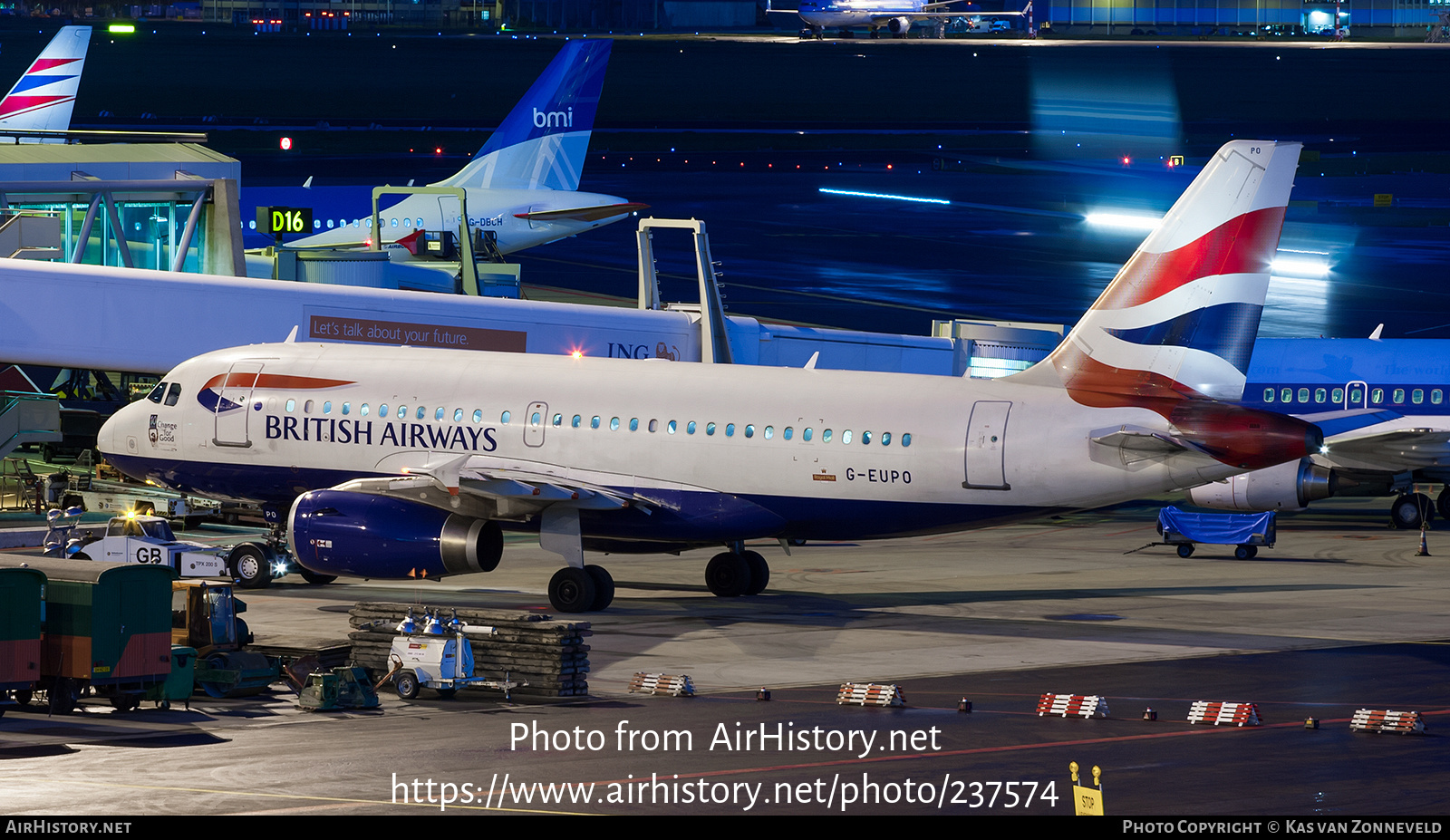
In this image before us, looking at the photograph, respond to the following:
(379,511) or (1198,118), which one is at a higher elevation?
(1198,118)

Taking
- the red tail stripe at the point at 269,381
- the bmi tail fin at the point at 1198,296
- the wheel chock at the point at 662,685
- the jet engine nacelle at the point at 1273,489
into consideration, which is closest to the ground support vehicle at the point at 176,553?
the red tail stripe at the point at 269,381

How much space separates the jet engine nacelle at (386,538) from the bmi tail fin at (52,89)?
41141mm

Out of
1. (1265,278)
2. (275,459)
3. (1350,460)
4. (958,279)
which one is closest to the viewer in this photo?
(1265,278)

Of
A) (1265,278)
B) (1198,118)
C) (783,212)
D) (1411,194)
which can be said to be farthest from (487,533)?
(1198,118)

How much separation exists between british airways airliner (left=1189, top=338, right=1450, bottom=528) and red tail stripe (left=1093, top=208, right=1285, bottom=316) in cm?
1134

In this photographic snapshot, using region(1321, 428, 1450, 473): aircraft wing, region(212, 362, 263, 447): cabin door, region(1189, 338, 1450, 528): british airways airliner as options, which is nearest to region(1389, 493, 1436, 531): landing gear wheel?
region(1189, 338, 1450, 528): british airways airliner

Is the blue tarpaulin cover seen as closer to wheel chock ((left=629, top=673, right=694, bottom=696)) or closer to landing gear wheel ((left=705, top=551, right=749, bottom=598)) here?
landing gear wheel ((left=705, top=551, right=749, bottom=598))

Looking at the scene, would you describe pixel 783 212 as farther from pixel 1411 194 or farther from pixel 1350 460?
pixel 1350 460

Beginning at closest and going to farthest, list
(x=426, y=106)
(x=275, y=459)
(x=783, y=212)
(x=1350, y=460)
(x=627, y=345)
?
(x=275, y=459) → (x=1350, y=460) → (x=627, y=345) → (x=783, y=212) → (x=426, y=106)

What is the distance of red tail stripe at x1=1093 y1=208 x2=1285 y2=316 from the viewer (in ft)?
104

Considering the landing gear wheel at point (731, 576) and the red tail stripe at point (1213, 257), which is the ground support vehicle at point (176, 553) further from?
the red tail stripe at point (1213, 257)

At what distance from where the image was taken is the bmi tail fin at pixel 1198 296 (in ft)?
103

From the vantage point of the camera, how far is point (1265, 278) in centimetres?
3186

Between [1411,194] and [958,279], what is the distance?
3838 cm
